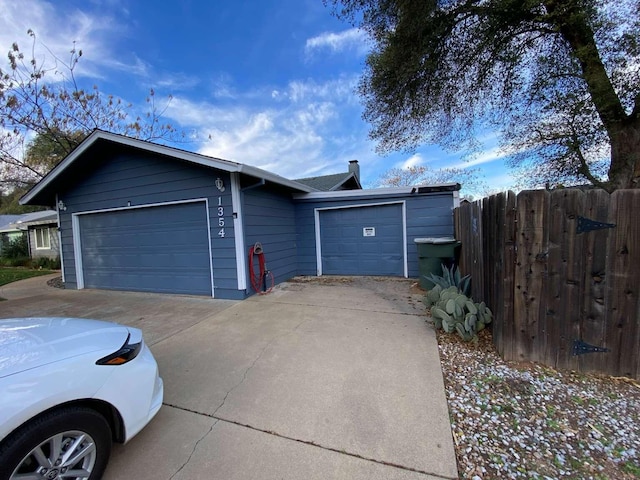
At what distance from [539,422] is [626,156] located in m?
6.01

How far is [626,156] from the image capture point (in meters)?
5.20

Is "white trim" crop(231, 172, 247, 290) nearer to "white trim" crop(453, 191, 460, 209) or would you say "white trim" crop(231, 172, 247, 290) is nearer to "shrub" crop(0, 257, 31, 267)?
"white trim" crop(453, 191, 460, 209)

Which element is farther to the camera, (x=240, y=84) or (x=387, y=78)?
(x=240, y=84)

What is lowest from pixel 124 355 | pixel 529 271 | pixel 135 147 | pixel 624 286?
pixel 124 355

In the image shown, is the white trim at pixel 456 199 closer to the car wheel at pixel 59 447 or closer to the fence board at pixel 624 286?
the fence board at pixel 624 286

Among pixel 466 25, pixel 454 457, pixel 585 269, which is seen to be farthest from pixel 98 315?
pixel 466 25

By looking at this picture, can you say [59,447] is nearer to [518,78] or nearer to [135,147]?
[135,147]

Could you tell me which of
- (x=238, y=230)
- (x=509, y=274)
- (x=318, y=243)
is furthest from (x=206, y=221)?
(x=509, y=274)

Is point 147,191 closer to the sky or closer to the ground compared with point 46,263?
closer to the sky

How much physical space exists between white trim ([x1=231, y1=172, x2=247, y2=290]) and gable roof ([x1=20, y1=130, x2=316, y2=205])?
41 cm

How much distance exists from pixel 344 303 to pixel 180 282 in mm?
3694

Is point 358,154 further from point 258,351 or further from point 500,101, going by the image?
point 258,351

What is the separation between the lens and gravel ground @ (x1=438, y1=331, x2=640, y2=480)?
159cm

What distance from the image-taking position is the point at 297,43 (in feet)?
25.8
